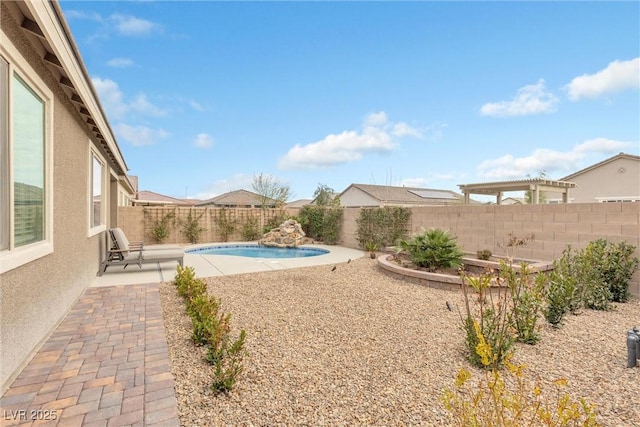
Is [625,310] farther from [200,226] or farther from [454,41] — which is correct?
[200,226]

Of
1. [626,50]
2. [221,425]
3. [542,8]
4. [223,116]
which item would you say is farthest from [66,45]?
[223,116]

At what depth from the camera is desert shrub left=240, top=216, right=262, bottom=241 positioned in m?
17.2

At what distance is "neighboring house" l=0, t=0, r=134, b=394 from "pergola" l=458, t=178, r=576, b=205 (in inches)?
594

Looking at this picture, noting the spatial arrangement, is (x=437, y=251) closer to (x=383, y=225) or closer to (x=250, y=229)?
(x=383, y=225)

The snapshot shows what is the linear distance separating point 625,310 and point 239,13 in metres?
13.3

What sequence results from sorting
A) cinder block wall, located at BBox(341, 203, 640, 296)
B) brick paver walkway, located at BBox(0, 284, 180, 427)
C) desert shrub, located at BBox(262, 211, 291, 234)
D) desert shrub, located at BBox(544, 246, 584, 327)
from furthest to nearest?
desert shrub, located at BBox(262, 211, 291, 234), cinder block wall, located at BBox(341, 203, 640, 296), desert shrub, located at BBox(544, 246, 584, 327), brick paver walkway, located at BBox(0, 284, 180, 427)

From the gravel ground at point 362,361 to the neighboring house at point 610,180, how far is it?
67.9ft

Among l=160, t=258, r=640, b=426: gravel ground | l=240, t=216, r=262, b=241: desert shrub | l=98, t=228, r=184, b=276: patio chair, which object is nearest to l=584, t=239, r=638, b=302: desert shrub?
l=160, t=258, r=640, b=426: gravel ground

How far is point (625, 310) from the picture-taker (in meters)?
5.45

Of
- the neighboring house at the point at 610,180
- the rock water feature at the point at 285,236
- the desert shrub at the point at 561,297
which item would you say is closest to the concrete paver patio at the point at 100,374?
the desert shrub at the point at 561,297

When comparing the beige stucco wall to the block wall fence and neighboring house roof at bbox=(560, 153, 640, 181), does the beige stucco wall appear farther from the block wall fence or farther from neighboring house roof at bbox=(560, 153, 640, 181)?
neighboring house roof at bbox=(560, 153, 640, 181)

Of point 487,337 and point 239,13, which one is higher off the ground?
point 239,13

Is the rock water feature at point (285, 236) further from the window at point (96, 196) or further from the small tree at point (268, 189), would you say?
the small tree at point (268, 189)

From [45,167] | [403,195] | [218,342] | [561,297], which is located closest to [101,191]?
[45,167]
